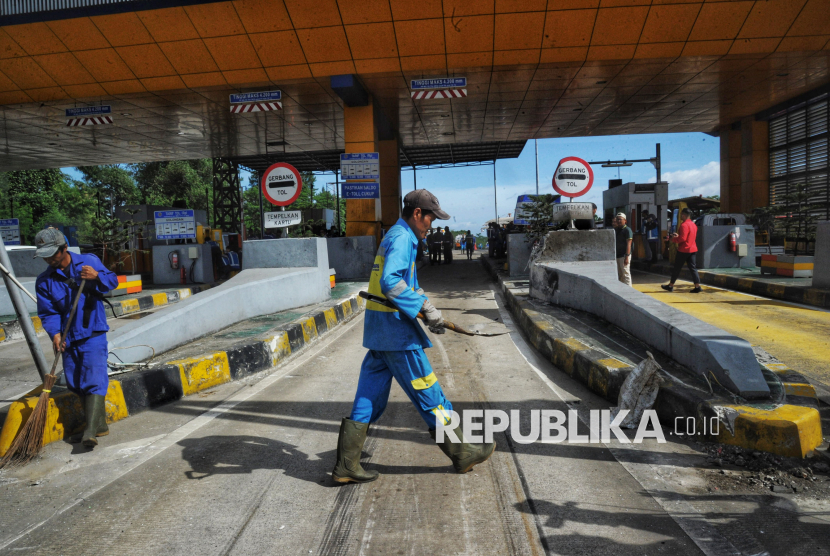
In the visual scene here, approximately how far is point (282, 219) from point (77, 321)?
5.51 m

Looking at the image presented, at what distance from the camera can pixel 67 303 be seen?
162 inches

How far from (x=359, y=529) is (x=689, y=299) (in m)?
9.60

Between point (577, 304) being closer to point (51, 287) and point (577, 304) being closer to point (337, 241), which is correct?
point (51, 287)

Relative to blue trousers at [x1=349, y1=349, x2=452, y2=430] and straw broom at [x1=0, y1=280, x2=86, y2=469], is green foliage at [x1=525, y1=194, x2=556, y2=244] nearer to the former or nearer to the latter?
blue trousers at [x1=349, y1=349, x2=452, y2=430]

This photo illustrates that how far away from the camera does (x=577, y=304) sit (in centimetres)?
820

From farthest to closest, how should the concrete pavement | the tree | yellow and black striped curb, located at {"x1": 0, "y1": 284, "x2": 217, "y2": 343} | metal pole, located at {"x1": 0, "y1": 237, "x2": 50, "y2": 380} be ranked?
the tree, yellow and black striped curb, located at {"x1": 0, "y1": 284, "x2": 217, "y2": 343}, metal pole, located at {"x1": 0, "y1": 237, "x2": 50, "y2": 380}, the concrete pavement

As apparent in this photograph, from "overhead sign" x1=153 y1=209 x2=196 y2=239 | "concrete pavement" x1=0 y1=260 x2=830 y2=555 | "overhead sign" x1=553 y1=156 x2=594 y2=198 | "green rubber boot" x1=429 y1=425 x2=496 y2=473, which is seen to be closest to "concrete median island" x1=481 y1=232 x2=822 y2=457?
"concrete pavement" x1=0 y1=260 x2=830 y2=555

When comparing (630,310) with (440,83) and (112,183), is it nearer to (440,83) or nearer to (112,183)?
(440,83)

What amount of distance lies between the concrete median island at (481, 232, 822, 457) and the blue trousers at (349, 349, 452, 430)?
180 centimetres

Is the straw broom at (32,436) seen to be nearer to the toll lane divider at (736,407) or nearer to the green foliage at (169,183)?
the toll lane divider at (736,407)

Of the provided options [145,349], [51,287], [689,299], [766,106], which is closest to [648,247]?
[766,106]

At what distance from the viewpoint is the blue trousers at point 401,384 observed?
3094 mm

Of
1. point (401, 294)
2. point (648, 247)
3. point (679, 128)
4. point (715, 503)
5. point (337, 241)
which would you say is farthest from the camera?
point (679, 128)

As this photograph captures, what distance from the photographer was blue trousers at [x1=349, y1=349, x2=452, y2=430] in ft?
10.2
